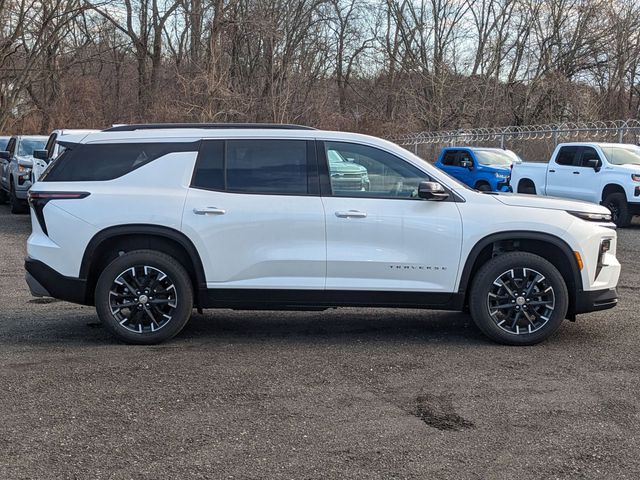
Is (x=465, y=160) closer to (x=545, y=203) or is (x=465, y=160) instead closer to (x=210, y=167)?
(x=545, y=203)

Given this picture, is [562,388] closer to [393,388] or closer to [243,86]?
[393,388]

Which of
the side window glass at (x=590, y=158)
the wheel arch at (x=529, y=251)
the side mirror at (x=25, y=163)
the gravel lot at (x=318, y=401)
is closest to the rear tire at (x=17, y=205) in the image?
the side mirror at (x=25, y=163)

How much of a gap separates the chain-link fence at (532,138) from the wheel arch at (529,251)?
16.1m

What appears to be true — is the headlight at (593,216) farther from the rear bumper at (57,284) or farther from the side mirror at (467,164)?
the side mirror at (467,164)

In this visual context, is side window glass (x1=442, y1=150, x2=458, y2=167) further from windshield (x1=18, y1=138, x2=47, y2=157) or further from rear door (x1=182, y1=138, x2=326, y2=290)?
rear door (x1=182, y1=138, x2=326, y2=290)

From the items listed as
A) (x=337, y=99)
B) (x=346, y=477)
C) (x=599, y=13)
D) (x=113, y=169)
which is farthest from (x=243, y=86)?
(x=346, y=477)

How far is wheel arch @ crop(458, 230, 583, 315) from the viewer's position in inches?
248

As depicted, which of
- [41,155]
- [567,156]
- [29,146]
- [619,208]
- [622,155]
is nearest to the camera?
[41,155]

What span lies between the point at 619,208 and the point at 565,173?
1674 mm

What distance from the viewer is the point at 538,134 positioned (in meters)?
30.0

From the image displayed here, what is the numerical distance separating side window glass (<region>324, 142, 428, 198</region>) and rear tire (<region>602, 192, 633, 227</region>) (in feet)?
36.9

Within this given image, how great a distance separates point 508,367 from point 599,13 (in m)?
37.1

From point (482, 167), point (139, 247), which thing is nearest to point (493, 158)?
point (482, 167)

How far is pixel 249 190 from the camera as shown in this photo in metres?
6.36
